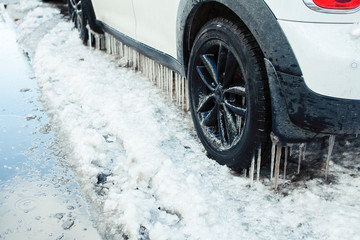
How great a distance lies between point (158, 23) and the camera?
10.5 ft

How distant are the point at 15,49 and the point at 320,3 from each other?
5220 mm

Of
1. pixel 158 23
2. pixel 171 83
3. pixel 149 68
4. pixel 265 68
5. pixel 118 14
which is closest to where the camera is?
Result: pixel 265 68

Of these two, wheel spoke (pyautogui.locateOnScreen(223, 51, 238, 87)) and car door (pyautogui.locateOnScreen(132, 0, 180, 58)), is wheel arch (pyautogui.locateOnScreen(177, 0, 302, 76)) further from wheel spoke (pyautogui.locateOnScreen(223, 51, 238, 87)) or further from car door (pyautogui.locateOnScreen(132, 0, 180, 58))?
car door (pyautogui.locateOnScreen(132, 0, 180, 58))

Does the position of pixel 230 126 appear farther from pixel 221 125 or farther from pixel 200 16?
pixel 200 16

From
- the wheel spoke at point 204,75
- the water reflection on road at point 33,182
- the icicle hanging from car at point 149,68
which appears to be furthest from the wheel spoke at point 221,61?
the water reflection on road at point 33,182

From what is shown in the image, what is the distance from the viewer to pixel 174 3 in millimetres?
2830

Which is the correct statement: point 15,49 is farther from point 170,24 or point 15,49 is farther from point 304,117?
point 304,117

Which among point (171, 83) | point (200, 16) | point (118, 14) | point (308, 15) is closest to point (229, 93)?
point (200, 16)

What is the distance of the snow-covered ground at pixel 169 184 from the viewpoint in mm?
2029

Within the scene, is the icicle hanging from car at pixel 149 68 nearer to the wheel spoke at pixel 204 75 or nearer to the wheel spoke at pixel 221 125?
the wheel spoke at pixel 204 75

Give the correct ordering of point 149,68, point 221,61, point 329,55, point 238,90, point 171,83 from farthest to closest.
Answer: point 149,68, point 171,83, point 221,61, point 238,90, point 329,55

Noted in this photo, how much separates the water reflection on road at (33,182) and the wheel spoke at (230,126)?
0.99 meters

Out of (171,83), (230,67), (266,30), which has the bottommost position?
(171,83)

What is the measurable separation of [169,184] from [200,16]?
115cm
